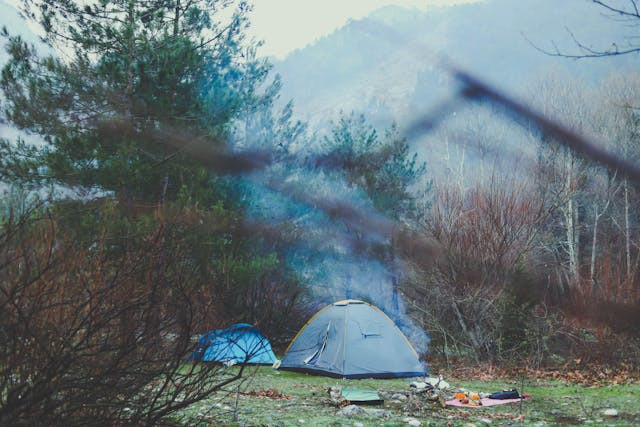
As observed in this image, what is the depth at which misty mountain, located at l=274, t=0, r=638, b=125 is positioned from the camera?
126ft

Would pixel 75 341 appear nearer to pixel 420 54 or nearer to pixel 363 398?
pixel 363 398

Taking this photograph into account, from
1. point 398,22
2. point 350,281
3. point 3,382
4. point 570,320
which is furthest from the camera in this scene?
point 398,22

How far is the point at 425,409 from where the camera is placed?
18.2 ft

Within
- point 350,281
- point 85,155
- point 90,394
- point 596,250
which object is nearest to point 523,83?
point 596,250

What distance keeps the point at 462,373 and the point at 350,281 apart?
9581mm

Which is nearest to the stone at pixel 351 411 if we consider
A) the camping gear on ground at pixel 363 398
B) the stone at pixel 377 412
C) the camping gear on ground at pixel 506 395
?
the stone at pixel 377 412

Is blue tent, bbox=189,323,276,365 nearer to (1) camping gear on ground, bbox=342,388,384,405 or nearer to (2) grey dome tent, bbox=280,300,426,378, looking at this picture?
(1) camping gear on ground, bbox=342,388,384,405

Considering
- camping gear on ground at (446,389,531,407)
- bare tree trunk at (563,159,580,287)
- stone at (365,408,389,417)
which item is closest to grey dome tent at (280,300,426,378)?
camping gear on ground at (446,389,531,407)

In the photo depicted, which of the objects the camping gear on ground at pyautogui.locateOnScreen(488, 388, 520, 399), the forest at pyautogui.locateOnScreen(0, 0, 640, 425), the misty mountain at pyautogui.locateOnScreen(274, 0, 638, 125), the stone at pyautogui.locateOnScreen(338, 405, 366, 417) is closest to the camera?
the stone at pyautogui.locateOnScreen(338, 405, 366, 417)

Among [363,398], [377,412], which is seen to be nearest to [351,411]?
[377,412]

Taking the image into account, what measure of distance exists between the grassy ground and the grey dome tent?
0.88 metres

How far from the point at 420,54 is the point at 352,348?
59061 mm

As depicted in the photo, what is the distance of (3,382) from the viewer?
1906 millimetres

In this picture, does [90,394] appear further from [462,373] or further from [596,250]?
[596,250]
